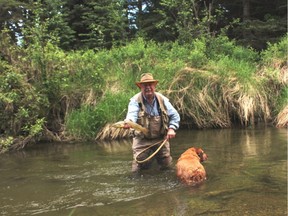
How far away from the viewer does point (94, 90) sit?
42.5ft

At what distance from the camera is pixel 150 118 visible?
7.25m

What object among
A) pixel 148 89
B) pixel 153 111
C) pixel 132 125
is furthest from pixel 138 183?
pixel 148 89

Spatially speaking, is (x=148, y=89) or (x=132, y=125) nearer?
(x=132, y=125)

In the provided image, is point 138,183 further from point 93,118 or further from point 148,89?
point 93,118

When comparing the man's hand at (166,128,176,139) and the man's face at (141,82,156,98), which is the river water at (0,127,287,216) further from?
the man's face at (141,82,156,98)

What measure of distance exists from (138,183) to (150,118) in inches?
→ 47.0

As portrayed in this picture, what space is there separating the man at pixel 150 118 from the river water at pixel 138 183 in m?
0.41

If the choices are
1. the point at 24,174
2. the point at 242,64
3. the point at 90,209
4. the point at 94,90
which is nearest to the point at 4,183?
the point at 24,174

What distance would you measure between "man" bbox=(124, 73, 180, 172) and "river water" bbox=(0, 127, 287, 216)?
0.41 meters

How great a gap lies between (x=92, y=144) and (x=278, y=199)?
6.79 m

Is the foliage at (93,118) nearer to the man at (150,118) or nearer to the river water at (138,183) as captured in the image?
the river water at (138,183)

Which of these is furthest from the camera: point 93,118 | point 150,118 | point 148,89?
point 93,118

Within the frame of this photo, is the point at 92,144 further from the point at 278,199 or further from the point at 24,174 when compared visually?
the point at 278,199

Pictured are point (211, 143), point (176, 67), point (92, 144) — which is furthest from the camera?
point (176, 67)
